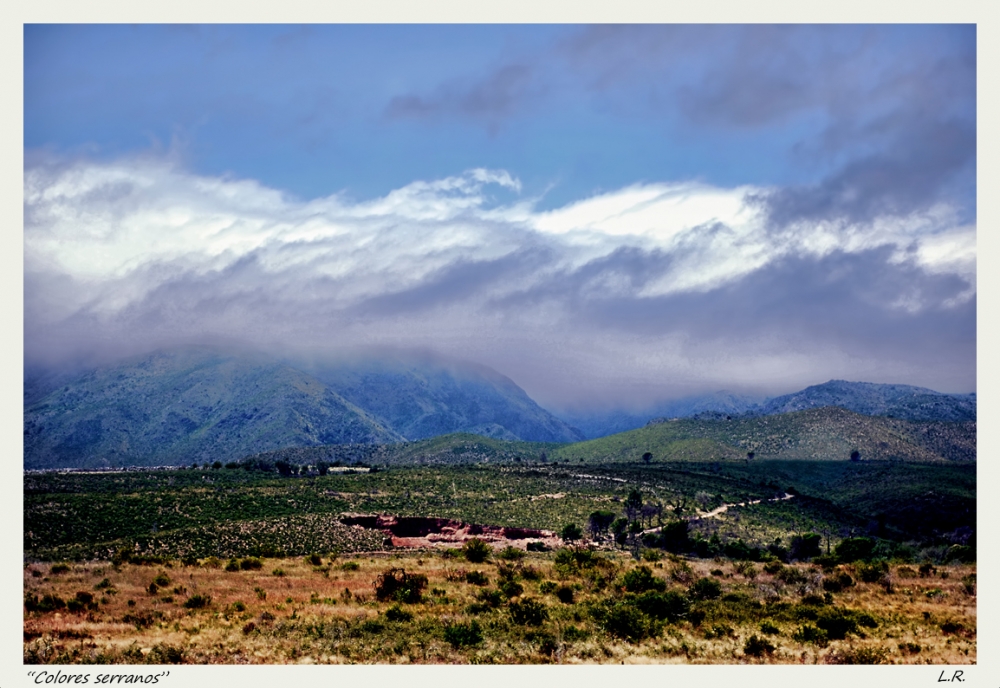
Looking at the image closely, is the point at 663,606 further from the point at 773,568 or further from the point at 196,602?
the point at 196,602

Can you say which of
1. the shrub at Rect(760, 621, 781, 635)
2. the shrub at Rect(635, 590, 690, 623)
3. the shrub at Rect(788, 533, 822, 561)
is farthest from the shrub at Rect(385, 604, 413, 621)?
the shrub at Rect(788, 533, 822, 561)

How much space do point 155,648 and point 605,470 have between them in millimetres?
116095

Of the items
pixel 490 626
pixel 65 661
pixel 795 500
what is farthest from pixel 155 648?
pixel 795 500

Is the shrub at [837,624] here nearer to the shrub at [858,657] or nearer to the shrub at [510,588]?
the shrub at [858,657]

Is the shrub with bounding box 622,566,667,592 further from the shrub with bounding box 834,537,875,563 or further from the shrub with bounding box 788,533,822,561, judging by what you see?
the shrub with bounding box 788,533,822,561

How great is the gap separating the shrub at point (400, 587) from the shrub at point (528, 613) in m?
5.44

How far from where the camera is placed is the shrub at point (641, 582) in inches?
1391

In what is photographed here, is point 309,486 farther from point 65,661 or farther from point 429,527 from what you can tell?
point 65,661

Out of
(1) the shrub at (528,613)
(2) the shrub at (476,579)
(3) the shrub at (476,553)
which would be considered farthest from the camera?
(3) the shrub at (476,553)

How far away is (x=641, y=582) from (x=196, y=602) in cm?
2163

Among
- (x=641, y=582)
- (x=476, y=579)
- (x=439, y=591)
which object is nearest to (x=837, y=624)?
(x=641, y=582)

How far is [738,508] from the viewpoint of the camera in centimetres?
10238

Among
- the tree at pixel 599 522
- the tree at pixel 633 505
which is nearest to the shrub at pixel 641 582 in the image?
the tree at pixel 599 522

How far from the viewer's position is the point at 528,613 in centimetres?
2920
